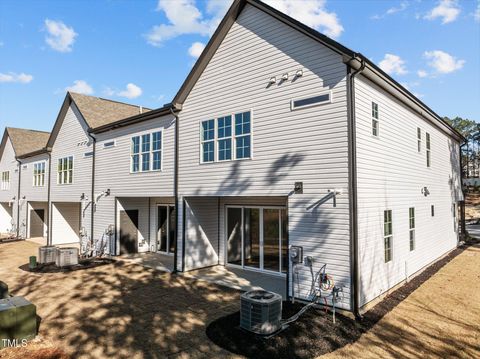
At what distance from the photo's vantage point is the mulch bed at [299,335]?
231 inches

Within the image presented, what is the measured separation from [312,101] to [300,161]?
5.49ft

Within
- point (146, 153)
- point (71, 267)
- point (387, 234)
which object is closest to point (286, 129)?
point (387, 234)

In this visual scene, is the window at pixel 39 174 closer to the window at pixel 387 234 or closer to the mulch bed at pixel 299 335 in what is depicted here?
the mulch bed at pixel 299 335

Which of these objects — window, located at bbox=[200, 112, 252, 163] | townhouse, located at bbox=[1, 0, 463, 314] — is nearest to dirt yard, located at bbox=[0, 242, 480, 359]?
townhouse, located at bbox=[1, 0, 463, 314]

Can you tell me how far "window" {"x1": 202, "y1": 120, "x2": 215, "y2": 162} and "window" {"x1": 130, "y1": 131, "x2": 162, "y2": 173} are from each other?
2.83m

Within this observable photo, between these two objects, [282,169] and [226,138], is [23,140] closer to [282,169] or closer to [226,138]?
[226,138]

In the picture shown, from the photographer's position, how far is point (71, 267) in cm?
1322

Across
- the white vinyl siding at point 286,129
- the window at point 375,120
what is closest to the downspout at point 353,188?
the white vinyl siding at point 286,129

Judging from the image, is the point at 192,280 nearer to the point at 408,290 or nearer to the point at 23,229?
the point at 408,290

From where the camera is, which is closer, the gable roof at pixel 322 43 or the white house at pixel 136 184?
the gable roof at pixel 322 43

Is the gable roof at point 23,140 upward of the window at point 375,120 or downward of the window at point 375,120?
upward

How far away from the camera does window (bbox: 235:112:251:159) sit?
33.4ft

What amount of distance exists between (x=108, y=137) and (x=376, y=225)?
1377 centimetres

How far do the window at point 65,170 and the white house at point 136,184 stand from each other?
339 cm
